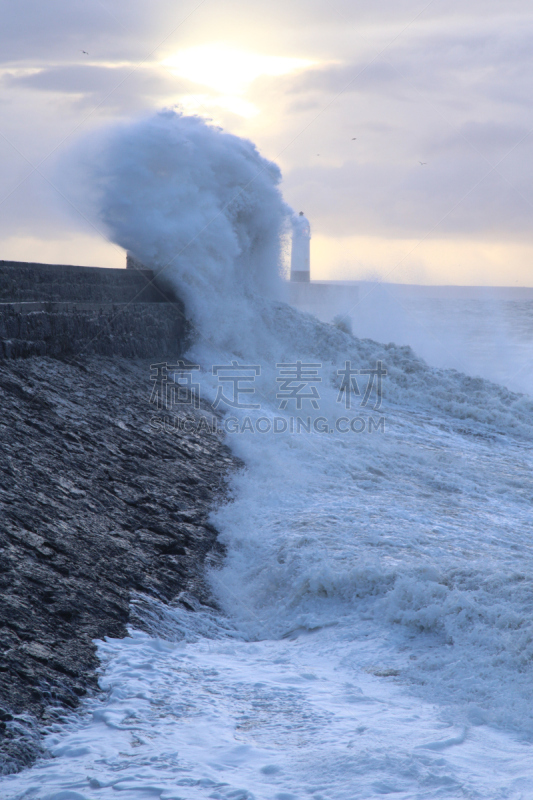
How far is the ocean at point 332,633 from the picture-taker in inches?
103

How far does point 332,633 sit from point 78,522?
1661mm

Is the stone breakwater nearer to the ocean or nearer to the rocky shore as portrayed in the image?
the rocky shore

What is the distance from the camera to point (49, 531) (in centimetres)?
383

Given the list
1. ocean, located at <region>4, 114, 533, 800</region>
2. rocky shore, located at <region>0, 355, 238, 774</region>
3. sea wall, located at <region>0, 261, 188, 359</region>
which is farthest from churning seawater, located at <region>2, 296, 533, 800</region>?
sea wall, located at <region>0, 261, 188, 359</region>

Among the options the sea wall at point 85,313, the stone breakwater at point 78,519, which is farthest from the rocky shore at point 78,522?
the sea wall at point 85,313

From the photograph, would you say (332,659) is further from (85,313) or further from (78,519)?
(85,313)

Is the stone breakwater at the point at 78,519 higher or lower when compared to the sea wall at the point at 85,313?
lower

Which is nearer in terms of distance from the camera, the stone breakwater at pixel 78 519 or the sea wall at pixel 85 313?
the stone breakwater at pixel 78 519

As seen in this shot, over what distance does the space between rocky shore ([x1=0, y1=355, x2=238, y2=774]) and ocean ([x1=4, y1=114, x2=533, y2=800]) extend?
137mm

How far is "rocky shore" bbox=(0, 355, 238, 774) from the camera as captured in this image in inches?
115

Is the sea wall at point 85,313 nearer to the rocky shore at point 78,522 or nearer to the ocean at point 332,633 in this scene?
the rocky shore at point 78,522

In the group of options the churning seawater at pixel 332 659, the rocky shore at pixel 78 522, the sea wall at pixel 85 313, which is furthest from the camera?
the sea wall at pixel 85 313

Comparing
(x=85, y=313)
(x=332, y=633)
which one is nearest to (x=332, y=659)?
(x=332, y=633)

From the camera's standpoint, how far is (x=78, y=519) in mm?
4137
